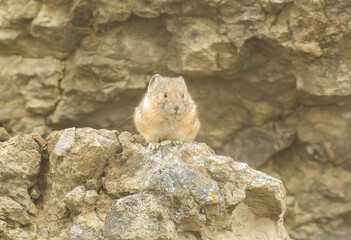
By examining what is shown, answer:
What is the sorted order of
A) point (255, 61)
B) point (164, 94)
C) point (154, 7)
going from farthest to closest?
point (255, 61) < point (154, 7) < point (164, 94)

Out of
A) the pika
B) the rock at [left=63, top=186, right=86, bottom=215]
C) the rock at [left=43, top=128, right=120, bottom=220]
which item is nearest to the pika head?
the pika

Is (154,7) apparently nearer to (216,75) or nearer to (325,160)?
(216,75)

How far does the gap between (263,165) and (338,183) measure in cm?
163

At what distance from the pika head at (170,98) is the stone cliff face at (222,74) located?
2.67 m

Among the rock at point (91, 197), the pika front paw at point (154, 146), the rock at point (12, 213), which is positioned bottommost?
the rock at point (12, 213)

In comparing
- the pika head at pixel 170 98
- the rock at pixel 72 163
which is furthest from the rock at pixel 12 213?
the pika head at pixel 170 98

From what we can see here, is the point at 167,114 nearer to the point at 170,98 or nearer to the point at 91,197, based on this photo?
the point at 170,98

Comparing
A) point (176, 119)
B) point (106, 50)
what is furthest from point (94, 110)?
point (176, 119)

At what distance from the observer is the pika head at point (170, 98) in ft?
23.1

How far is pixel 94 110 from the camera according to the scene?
36.3ft

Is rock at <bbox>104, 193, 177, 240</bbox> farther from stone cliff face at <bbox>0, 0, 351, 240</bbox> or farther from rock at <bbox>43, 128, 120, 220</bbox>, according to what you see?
stone cliff face at <bbox>0, 0, 351, 240</bbox>

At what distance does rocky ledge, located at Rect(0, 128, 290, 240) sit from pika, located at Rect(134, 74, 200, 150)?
500mm

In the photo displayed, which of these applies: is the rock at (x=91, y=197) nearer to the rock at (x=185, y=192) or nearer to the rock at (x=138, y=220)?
the rock at (x=185, y=192)

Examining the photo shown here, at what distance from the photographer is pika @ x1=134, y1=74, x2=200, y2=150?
23.3ft
